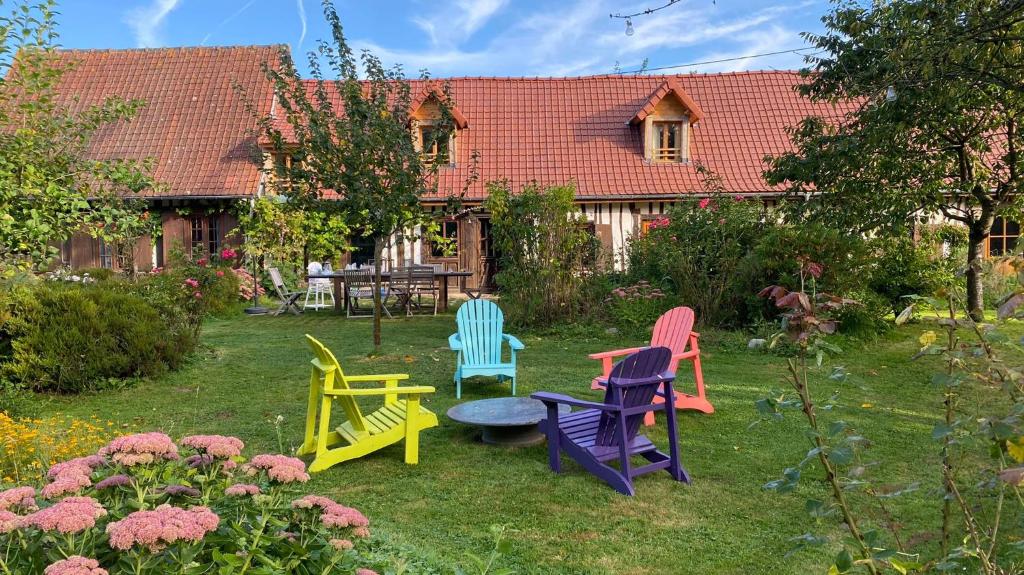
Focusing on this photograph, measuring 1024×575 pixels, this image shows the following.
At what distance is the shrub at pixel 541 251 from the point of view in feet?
32.0

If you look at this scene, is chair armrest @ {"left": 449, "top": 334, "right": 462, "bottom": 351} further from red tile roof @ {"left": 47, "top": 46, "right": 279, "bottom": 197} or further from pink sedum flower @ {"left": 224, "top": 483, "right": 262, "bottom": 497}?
red tile roof @ {"left": 47, "top": 46, "right": 279, "bottom": 197}

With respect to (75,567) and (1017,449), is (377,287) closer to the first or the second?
(75,567)

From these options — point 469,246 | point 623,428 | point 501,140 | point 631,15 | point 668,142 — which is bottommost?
point 623,428

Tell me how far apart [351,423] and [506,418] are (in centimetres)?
108

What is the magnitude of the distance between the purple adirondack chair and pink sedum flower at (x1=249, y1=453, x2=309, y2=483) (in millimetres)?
2150

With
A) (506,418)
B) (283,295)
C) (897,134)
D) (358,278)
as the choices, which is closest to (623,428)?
(506,418)

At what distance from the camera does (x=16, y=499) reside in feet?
6.16

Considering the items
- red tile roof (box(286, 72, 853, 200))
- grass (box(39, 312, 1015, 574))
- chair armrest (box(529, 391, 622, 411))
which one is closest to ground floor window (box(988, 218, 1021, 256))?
red tile roof (box(286, 72, 853, 200))

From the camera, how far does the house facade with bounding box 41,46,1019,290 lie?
1594 centimetres

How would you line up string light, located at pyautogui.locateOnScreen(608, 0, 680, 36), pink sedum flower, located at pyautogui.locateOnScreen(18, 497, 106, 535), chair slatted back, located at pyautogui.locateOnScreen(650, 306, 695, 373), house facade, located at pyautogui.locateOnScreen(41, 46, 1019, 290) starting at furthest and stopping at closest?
house facade, located at pyautogui.locateOnScreen(41, 46, 1019, 290), chair slatted back, located at pyautogui.locateOnScreen(650, 306, 695, 373), string light, located at pyautogui.locateOnScreen(608, 0, 680, 36), pink sedum flower, located at pyautogui.locateOnScreen(18, 497, 106, 535)

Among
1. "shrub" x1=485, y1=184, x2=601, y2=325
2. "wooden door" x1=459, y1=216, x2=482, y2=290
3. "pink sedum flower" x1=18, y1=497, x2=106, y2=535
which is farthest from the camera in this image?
"wooden door" x1=459, y1=216, x2=482, y2=290

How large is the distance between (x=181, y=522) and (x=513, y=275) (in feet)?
28.2

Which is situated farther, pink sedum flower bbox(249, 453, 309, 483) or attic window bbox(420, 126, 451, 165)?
attic window bbox(420, 126, 451, 165)

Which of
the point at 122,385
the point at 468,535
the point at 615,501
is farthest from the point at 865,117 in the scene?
the point at 122,385
